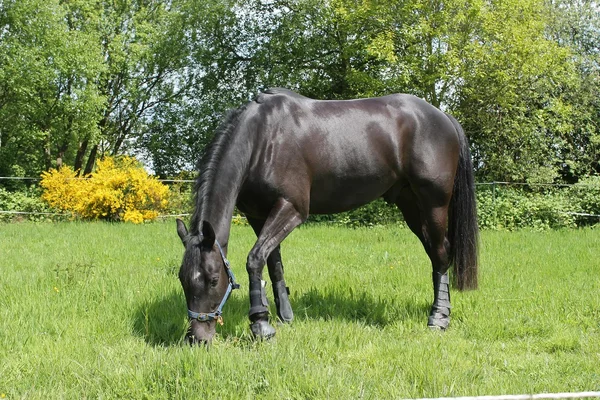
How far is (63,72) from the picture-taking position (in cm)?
2341

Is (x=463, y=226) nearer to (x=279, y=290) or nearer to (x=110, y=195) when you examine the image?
(x=279, y=290)

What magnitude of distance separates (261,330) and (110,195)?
1241cm

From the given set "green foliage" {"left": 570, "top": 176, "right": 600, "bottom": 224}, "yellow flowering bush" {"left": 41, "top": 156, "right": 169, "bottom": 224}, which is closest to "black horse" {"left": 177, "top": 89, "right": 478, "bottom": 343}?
"green foliage" {"left": 570, "top": 176, "right": 600, "bottom": 224}

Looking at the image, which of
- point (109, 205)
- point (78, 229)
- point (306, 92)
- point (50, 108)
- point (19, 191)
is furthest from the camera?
point (50, 108)

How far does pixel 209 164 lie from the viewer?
150 inches

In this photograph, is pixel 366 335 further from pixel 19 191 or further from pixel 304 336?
pixel 19 191

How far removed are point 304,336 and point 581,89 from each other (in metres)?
18.6

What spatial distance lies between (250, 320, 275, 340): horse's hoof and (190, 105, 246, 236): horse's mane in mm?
883

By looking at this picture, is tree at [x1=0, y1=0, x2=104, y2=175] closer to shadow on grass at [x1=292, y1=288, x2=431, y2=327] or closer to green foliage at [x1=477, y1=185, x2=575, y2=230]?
green foliage at [x1=477, y1=185, x2=575, y2=230]

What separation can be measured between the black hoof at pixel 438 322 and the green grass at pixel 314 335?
0.39 feet

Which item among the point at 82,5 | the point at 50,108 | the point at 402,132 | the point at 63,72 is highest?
the point at 82,5

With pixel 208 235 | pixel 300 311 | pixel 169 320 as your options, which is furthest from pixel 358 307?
pixel 208 235

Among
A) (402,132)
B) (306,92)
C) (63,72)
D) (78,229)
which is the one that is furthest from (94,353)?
(63,72)

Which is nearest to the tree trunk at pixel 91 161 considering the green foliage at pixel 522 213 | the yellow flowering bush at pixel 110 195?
the yellow flowering bush at pixel 110 195
